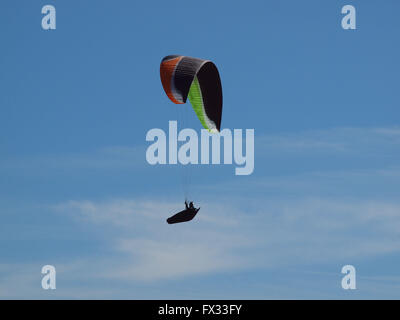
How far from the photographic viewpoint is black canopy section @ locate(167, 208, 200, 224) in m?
64.5

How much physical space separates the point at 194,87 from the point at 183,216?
9.56 m

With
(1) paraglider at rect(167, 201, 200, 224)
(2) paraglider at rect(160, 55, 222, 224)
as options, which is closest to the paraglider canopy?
(2) paraglider at rect(160, 55, 222, 224)

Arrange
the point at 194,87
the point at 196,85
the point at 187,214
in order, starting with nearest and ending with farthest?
the point at 187,214
the point at 196,85
the point at 194,87

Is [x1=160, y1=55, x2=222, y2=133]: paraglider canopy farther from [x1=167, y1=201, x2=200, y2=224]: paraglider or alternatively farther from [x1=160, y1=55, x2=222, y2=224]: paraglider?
[x1=167, y1=201, x2=200, y2=224]: paraglider

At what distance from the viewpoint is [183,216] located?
64688mm

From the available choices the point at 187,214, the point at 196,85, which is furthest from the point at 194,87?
the point at 187,214

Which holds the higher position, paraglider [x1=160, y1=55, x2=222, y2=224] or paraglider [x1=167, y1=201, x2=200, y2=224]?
paraglider [x1=160, y1=55, x2=222, y2=224]

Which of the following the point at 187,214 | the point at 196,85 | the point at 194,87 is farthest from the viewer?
the point at 194,87

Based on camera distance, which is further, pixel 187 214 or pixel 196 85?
pixel 196 85

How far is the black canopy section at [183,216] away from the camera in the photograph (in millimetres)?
64500

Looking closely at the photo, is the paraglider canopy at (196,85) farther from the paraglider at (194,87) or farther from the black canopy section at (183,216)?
the black canopy section at (183,216)

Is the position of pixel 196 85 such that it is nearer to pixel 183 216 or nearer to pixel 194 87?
pixel 194 87

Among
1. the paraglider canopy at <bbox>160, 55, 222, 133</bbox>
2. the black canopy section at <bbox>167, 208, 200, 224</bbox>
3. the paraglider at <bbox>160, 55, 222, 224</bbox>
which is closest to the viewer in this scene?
the black canopy section at <bbox>167, 208, 200, 224</bbox>
